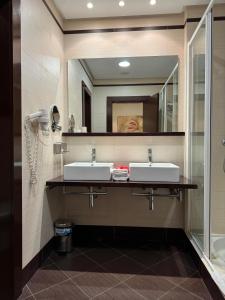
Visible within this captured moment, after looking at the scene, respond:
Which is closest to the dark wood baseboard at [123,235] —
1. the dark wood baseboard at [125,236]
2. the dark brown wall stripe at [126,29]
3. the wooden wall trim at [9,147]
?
the dark wood baseboard at [125,236]

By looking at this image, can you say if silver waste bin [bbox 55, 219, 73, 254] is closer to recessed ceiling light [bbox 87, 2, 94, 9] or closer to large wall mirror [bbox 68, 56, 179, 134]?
large wall mirror [bbox 68, 56, 179, 134]

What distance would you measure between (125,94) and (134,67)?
0.31 meters

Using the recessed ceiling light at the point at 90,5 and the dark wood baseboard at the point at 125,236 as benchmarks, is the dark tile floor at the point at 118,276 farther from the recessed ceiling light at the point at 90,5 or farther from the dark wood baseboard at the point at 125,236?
the recessed ceiling light at the point at 90,5

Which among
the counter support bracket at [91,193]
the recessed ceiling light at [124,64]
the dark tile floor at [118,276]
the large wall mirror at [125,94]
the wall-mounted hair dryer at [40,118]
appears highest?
the recessed ceiling light at [124,64]

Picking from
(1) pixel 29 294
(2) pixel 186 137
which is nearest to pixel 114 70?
(2) pixel 186 137

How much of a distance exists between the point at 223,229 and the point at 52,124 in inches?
80.2

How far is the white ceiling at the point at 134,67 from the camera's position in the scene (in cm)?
265

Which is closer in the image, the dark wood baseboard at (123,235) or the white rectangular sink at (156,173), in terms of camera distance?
the white rectangular sink at (156,173)

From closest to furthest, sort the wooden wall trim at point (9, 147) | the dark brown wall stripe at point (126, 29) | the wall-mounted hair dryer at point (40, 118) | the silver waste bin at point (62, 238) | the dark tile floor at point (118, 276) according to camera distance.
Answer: the wooden wall trim at point (9, 147) < the dark tile floor at point (118, 276) < the wall-mounted hair dryer at point (40, 118) < the silver waste bin at point (62, 238) < the dark brown wall stripe at point (126, 29)

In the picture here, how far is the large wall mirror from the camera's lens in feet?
8.65

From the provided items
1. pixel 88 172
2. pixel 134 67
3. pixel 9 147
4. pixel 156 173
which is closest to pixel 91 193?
pixel 88 172

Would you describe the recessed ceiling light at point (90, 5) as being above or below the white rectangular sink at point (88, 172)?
above

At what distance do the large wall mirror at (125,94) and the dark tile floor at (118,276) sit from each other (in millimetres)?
1282

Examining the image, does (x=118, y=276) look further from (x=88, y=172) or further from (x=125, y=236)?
(x=88, y=172)
